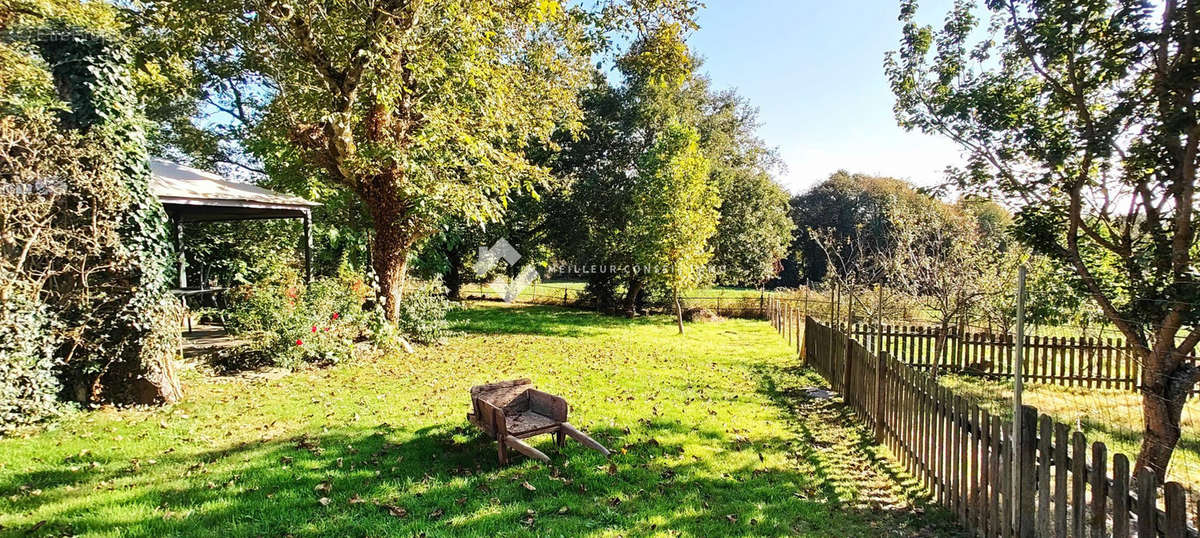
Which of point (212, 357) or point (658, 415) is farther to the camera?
point (212, 357)

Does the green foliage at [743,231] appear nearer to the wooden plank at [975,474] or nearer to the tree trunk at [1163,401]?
the tree trunk at [1163,401]

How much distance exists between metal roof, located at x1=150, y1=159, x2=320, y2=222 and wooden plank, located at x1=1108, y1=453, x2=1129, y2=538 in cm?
1035

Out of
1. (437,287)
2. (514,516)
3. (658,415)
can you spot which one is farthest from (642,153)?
(514,516)

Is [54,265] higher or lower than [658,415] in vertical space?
higher

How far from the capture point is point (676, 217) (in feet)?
52.4

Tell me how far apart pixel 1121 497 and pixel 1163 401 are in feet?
7.18

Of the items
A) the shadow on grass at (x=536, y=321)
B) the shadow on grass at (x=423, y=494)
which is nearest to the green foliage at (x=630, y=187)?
the shadow on grass at (x=536, y=321)

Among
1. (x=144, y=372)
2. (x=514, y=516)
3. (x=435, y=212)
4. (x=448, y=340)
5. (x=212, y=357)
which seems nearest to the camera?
(x=514, y=516)

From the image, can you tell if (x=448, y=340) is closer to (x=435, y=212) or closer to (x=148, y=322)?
(x=435, y=212)

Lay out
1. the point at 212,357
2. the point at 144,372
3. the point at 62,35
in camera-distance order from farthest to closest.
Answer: the point at 212,357 < the point at 144,372 < the point at 62,35

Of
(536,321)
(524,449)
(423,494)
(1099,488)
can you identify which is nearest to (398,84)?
(524,449)

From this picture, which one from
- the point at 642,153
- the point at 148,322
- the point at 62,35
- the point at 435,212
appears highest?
the point at 642,153

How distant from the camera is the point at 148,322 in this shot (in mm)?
6445

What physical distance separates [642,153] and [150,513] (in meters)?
18.9
